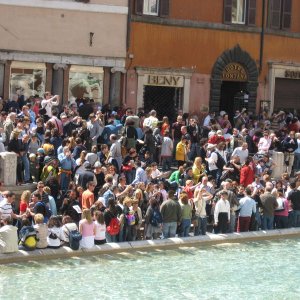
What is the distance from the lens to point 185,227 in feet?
73.9

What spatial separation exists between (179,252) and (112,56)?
451 inches

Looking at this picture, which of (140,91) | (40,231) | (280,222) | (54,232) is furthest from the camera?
(140,91)

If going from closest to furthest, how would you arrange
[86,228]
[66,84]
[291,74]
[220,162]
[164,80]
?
[86,228] < [220,162] < [66,84] < [164,80] < [291,74]

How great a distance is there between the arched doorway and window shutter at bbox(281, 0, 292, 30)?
6.71 feet

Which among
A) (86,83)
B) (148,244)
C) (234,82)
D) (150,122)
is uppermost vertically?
(234,82)

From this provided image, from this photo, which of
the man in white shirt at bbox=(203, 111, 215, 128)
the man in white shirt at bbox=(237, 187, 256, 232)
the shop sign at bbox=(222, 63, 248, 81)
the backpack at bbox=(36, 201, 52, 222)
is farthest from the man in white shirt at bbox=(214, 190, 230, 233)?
the shop sign at bbox=(222, 63, 248, 81)

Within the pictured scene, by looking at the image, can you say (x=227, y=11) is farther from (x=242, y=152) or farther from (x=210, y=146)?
(x=210, y=146)

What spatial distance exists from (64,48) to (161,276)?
13117mm

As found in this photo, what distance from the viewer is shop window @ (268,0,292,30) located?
116ft

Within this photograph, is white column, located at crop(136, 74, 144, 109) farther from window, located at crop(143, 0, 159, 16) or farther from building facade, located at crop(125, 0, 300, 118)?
window, located at crop(143, 0, 159, 16)

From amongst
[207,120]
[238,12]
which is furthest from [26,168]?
[238,12]

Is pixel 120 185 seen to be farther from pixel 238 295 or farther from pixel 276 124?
pixel 276 124

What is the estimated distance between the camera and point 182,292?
18266 millimetres

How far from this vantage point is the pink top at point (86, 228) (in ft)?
66.2
